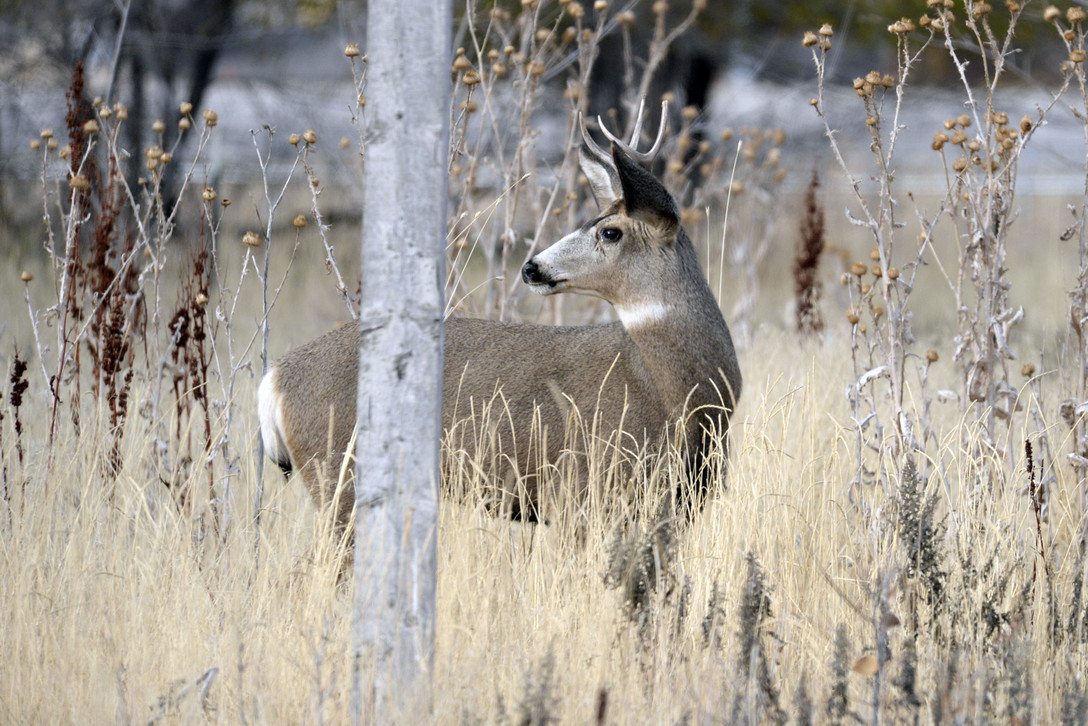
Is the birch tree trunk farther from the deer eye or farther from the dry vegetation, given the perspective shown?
the deer eye

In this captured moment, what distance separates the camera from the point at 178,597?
316cm

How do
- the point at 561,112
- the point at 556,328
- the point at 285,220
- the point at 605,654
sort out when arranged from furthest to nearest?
the point at 285,220
the point at 561,112
the point at 556,328
the point at 605,654

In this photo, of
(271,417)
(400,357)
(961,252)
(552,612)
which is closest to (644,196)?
(961,252)

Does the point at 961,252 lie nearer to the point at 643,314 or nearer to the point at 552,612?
the point at 643,314

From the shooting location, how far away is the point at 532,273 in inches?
169

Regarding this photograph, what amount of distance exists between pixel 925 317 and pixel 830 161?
439 centimetres

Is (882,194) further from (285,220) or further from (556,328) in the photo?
(285,220)

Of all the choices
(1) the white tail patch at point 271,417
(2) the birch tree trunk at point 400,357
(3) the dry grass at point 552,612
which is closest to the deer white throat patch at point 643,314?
(3) the dry grass at point 552,612

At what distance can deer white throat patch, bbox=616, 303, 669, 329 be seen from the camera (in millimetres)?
4316

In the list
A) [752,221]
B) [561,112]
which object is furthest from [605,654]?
[561,112]

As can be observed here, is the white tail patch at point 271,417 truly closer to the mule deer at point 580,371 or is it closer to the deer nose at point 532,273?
the mule deer at point 580,371

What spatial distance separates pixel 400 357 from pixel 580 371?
1.77m

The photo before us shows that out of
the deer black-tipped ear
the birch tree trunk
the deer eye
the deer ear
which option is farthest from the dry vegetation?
the deer ear

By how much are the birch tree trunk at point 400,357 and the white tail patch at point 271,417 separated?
1.53 metres
